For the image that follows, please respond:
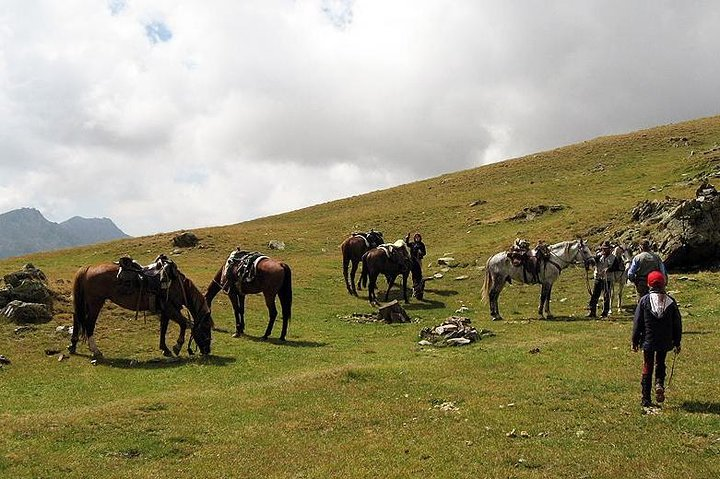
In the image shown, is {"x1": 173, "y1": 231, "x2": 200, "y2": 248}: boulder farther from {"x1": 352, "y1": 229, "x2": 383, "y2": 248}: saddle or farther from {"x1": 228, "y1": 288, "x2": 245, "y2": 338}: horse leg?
{"x1": 228, "y1": 288, "x2": 245, "y2": 338}: horse leg

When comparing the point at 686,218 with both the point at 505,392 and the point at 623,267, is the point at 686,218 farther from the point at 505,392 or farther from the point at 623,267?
the point at 505,392

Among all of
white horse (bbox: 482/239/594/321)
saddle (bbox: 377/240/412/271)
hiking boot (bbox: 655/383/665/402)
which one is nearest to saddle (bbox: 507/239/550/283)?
white horse (bbox: 482/239/594/321)

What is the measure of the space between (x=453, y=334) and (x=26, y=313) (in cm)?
1678

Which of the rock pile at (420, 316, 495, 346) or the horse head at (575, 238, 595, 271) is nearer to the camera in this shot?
the rock pile at (420, 316, 495, 346)

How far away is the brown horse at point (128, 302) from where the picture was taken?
18.8 m

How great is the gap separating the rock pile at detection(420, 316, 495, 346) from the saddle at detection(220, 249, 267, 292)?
7.23 meters

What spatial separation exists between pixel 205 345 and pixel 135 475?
9422 mm

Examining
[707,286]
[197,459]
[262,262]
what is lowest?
[197,459]

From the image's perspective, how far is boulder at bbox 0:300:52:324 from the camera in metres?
21.8

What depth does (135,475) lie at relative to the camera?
30.9ft

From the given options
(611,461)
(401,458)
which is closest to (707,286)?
(611,461)

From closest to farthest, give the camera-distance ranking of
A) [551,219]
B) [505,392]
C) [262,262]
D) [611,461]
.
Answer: [611,461], [505,392], [262,262], [551,219]

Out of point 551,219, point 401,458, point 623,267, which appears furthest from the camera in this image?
point 551,219

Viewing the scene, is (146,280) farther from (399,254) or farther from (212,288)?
(399,254)
